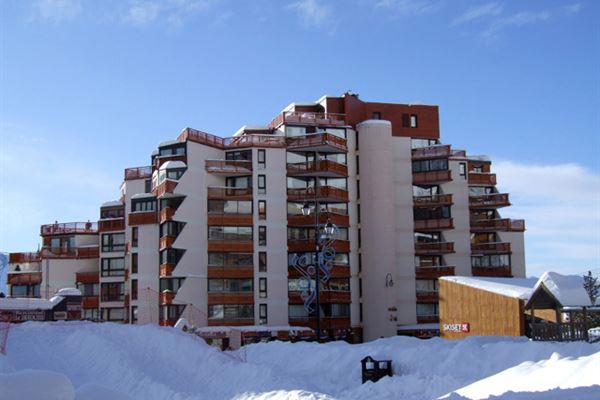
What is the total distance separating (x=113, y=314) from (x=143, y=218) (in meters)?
11.4

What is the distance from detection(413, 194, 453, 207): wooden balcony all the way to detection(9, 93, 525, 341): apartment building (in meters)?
0.10

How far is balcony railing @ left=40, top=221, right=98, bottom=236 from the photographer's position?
78750 mm

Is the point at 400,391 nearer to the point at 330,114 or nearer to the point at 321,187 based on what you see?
the point at 321,187

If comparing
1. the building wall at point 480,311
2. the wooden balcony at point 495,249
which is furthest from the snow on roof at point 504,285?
the wooden balcony at point 495,249

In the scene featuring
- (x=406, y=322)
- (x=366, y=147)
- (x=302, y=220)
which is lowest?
(x=406, y=322)

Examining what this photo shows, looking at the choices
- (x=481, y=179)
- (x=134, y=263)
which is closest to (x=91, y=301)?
(x=134, y=263)

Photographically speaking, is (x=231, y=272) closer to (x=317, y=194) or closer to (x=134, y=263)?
(x=134, y=263)

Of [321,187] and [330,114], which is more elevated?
[330,114]

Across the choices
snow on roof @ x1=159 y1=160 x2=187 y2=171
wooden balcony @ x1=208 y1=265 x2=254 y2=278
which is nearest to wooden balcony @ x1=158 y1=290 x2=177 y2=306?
wooden balcony @ x1=208 y1=265 x2=254 y2=278

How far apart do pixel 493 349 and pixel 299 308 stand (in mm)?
39551

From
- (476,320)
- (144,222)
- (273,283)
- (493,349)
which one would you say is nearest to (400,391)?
(493,349)

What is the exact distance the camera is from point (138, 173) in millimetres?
74312

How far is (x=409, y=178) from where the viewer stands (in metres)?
72.0

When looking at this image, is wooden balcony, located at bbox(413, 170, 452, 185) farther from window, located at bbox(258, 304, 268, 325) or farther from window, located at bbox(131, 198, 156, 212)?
window, located at bbox(131, 198, 156, 212)
